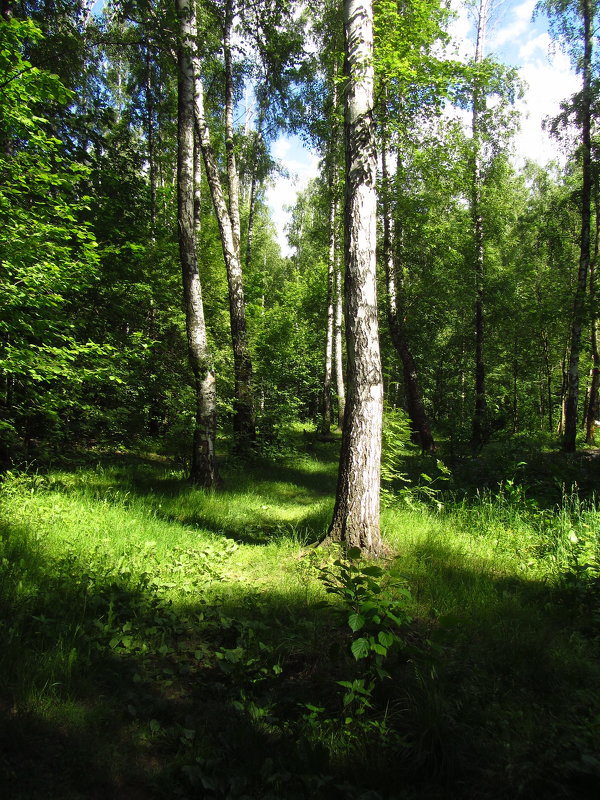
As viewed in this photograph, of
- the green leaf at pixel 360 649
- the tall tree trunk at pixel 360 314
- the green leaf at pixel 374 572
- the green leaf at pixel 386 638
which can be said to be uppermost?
the tall tree trunk at pixel 360 314

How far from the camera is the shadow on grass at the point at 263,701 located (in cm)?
193

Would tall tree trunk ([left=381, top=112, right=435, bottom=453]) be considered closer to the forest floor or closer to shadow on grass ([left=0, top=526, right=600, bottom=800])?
the forest floor

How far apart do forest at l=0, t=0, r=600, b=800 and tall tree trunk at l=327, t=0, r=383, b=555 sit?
0.09 ft

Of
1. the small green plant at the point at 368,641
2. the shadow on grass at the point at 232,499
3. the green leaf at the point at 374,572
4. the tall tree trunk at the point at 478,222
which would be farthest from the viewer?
the tall tree trunk at the point at 478,222

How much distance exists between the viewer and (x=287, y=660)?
117 inches

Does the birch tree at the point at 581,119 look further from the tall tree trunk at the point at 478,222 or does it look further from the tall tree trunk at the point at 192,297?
the tall tree trunk at the point at 192,297

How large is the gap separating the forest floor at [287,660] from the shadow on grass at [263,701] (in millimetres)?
12

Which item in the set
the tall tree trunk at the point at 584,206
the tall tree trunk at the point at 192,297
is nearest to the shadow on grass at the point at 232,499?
the tall tree trunk at the point at 192,297

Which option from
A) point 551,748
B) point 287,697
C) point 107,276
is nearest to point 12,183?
point 107,276

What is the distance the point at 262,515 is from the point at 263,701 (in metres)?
4.19

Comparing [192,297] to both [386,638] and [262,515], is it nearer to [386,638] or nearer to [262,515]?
[262,515]

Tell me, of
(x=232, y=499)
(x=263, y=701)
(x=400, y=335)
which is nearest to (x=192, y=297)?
(x=232, y=499)

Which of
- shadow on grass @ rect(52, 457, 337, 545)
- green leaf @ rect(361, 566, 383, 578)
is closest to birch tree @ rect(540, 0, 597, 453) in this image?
shadow on grass @ rect(52, 457, 337, 545)

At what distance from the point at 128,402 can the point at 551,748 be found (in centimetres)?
741
